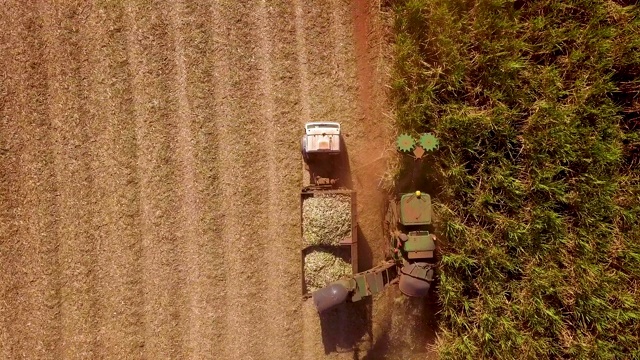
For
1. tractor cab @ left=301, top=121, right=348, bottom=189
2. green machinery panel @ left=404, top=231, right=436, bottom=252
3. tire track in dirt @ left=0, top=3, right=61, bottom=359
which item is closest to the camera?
green machinery panel @ left=404, top=231, right=436, bottom=252

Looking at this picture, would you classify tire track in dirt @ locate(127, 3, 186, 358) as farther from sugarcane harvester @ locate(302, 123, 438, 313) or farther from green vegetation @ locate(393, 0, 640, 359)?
green vegetation @ locate(393, 0, 640, 359)

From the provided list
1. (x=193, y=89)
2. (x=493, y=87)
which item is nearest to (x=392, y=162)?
(x=493, y=87)

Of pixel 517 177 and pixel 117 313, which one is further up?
pixel 517 177

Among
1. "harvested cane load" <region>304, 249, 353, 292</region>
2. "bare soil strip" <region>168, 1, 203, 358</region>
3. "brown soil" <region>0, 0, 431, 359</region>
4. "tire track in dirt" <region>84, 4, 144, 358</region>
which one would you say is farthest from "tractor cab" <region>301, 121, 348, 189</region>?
"tire track in dirt" <region>84, 4, 144, 358</region>

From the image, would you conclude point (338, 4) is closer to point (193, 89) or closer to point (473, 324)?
point (193, 89)

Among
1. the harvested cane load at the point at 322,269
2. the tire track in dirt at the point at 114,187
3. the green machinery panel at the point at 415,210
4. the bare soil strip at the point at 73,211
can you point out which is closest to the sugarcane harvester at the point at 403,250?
the green machinery panel at the point at 415,210

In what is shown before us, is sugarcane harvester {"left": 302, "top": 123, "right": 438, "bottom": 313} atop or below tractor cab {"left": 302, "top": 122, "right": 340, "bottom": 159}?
below
